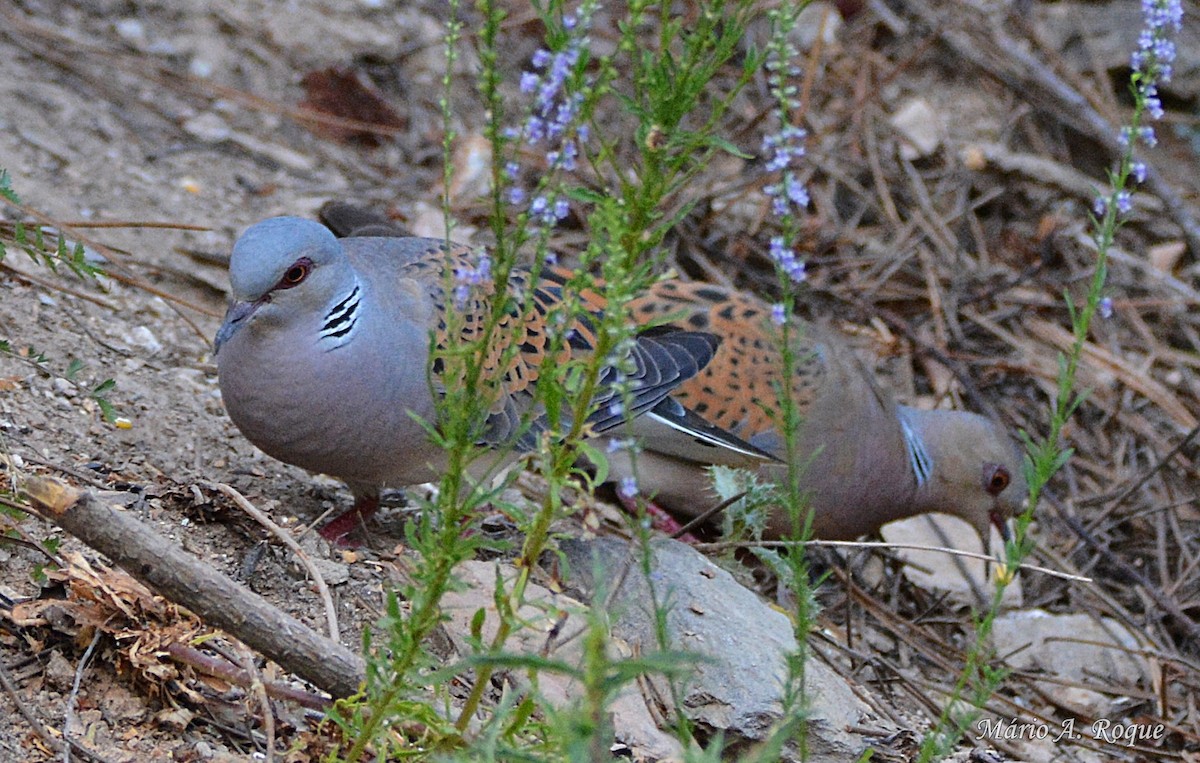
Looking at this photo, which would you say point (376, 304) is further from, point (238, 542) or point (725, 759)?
point (725, 759)

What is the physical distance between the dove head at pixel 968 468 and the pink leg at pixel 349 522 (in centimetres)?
188

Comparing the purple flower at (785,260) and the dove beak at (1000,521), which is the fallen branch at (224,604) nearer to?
the purple flower at (785,260)

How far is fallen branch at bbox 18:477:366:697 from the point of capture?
75.7 inches

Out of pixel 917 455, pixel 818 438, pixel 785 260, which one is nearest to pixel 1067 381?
pixel 785 260

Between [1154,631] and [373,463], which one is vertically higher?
[373,463]

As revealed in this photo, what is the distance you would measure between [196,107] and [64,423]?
7.79ft

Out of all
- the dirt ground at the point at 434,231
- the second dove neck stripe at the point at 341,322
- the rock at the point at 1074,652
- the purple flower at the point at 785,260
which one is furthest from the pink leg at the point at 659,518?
the purple flower at the point at 785,260

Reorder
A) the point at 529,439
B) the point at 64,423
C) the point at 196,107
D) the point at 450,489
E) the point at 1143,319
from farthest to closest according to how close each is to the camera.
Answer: the point at 1143,319 < the point at 196,107 < the point at 529,439 < the point at 64,423 < the point at 450,489

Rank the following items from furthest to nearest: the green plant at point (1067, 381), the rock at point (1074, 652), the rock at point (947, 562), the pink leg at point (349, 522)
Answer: the rock at point (947, 562) → the rock at point (1074, 652) → the pink leg at point (349, 522) → the green plant at point (1067, 381)

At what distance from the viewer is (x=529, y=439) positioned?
3.38 meters

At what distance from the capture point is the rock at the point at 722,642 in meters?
2.59

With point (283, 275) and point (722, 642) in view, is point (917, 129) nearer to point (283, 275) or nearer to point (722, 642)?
point (722, 642)

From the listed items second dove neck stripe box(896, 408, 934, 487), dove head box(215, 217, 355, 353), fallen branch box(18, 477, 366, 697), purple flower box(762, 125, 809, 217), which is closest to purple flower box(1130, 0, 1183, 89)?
purple flower box(762, 125, 809, 217)

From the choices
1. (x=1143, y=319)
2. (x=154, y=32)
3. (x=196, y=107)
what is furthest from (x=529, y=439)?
(x=1143, y=319)
